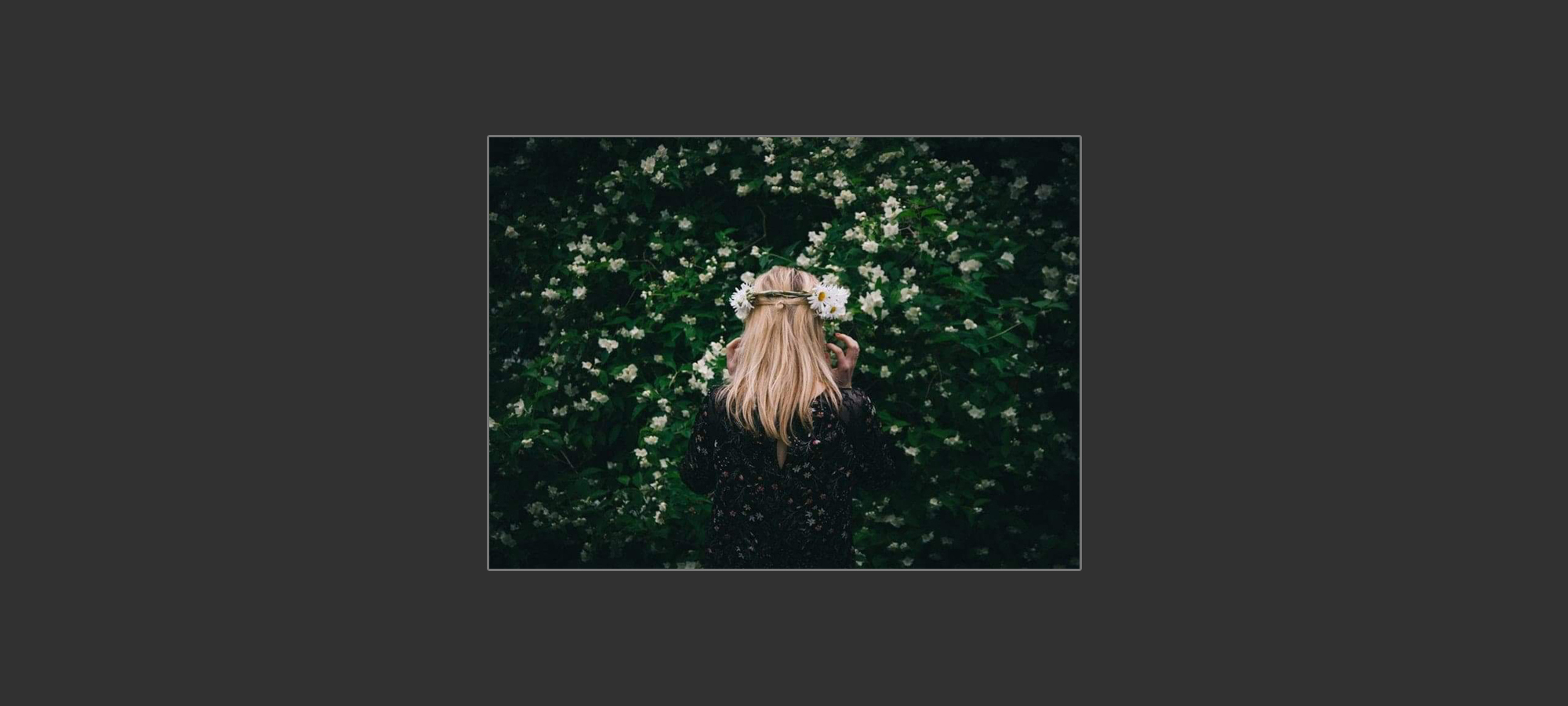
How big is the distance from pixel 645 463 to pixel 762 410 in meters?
1.03

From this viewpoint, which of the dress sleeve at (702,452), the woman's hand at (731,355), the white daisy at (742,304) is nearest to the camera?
the dress sleeve at (702,452)

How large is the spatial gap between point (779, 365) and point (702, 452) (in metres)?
0.48

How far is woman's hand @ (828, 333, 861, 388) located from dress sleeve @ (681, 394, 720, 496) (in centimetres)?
56

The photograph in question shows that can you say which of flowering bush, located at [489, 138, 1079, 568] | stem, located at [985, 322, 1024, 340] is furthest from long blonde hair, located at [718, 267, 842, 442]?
stem, located at [985, 322, 1024, 340]

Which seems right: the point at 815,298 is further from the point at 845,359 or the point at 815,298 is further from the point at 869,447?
the point at 869,447

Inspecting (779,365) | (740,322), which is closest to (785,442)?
(779,365)

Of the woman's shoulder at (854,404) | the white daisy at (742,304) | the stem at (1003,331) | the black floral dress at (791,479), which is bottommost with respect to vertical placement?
the black floral dress at (791,479)

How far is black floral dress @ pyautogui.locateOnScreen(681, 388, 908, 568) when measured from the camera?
13.5 ft

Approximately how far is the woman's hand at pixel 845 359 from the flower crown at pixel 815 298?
0.43 ft

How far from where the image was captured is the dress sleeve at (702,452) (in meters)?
4.23

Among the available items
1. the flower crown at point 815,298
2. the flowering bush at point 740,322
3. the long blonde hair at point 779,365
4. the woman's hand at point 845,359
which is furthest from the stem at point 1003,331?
the long blonde hair at point 779,365

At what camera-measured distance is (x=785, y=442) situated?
4.10 m

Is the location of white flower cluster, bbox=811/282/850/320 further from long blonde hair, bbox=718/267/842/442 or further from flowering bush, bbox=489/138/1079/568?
flowering bush, bbox=489/138/1079/568

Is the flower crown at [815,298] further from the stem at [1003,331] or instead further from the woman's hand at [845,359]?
the stem at [1003,331]
